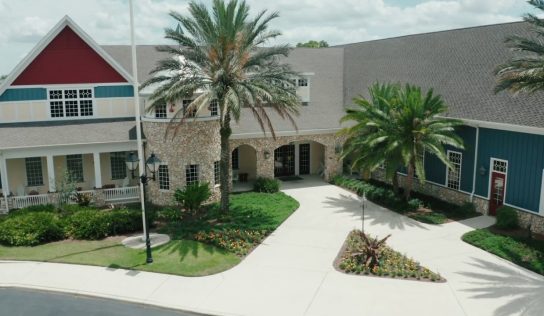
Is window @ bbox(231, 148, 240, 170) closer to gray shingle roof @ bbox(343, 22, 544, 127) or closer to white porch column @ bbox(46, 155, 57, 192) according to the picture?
gray shingle roof @ bbox(343, 22, 544, 127)

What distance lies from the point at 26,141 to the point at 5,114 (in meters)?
2.54

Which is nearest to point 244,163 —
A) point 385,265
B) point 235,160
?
point 235,160

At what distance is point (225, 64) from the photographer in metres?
20.1

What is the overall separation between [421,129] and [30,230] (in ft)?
54.6

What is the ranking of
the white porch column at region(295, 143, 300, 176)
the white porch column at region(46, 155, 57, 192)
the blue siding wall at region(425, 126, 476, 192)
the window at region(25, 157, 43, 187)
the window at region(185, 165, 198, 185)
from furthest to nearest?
the white porch column at region(295, 143, 300, 176), the window at region(25, 157, 43, 187), the window at region(185, 165, 198, 185), the white porch column at region(46, 155, 57, 192), the blue siding wall at region(425, 126, 476, 192)

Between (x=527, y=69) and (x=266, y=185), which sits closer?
(x=527, y=69)

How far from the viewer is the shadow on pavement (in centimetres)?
1307

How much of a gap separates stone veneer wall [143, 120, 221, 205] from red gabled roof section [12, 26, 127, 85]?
169 inches

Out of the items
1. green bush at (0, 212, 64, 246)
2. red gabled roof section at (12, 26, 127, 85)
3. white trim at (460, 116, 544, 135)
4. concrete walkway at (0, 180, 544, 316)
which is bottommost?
concrete walkway at (0, 180, 544, 316)

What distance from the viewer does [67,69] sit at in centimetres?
2464

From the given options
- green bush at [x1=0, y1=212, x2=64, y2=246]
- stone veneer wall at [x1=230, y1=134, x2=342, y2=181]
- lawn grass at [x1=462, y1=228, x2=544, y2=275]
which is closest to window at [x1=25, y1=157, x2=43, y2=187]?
green bush at [x1=0, y1=212, x2=64, y2=246]

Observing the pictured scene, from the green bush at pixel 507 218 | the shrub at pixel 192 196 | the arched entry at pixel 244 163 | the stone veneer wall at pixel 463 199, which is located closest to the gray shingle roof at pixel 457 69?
the green bush at pixel 507 218

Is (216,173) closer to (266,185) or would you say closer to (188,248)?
(266,185)

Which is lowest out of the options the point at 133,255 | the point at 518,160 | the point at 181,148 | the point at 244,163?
the point at 133,255
